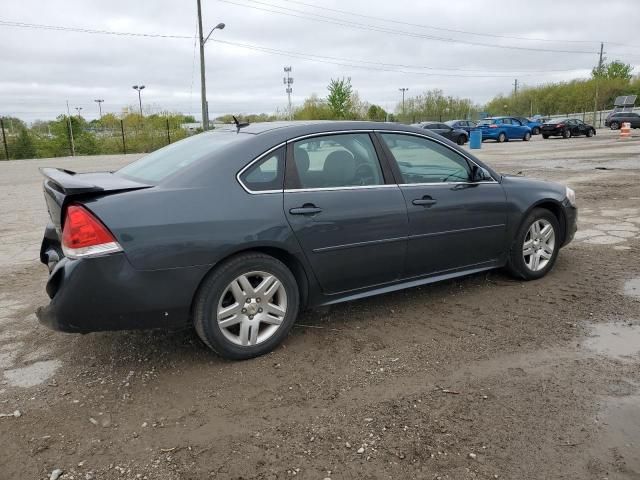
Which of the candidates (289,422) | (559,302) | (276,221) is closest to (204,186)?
(276,221)

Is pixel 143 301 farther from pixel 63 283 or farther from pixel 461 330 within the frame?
pixel 461 330

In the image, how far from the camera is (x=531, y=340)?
3752mm

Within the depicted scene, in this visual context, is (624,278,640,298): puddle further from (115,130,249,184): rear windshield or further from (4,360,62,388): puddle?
(4,360,62,388): puddle

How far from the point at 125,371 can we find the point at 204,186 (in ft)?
4.21

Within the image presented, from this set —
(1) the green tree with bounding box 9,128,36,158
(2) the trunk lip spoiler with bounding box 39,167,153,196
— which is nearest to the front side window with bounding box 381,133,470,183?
(2) the trunk lip spoiler with bounding box 39,167,153,196

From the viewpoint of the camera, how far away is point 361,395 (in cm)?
308

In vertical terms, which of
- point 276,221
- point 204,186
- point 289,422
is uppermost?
point 204,186

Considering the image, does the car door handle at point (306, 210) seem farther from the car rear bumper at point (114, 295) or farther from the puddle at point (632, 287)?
the puddle at point (632, 287)

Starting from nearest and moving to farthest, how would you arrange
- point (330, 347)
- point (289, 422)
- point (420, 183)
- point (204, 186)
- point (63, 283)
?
point (289, 422), point (63, 283), point (204, 186), point (330, 347), point (420, 183)

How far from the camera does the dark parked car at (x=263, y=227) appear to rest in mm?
3096

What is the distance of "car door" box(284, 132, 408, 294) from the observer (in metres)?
3.65

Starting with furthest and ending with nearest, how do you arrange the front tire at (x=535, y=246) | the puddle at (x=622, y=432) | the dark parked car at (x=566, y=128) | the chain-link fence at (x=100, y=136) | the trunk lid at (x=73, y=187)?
1. the dark parked car at (x=566, y=128)
2. the chain-link fence at (x=100, y=136)
3. the front tire at (x=535, y=246)
4. the trunk lid at (x=73, y=187)
5. the puddle at (x=622, y=432)

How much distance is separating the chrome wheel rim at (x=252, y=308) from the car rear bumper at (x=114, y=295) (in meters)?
0.25

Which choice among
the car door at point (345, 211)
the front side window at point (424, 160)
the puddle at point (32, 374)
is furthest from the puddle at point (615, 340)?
the puddle at point (32, 374)
